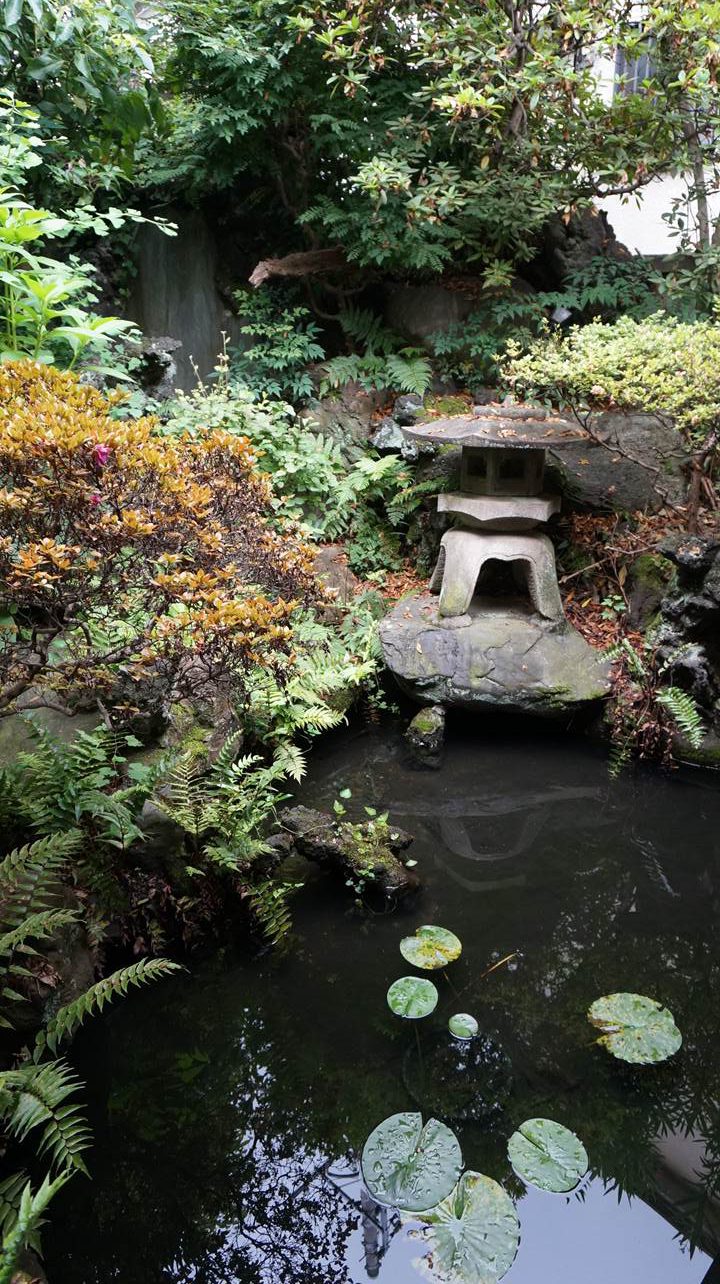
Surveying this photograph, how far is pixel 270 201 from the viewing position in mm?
8156

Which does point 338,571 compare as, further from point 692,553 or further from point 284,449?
point 692,553

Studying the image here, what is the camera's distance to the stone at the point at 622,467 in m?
6.38

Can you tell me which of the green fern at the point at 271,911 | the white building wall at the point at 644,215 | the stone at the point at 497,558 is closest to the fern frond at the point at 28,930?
the green fern at the point at 271,911

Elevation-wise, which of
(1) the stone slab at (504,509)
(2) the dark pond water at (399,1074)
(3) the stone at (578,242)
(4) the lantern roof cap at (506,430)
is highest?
(3) the stone at (578,242)

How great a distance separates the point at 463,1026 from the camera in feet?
10.5

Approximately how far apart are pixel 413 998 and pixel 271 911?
31.7 inches

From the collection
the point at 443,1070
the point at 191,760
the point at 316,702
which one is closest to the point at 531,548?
the point at 316,702

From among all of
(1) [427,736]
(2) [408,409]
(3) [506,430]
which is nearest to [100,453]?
(1) [427,736]

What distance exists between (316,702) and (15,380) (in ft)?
9.12

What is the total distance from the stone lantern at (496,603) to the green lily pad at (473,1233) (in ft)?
10.7

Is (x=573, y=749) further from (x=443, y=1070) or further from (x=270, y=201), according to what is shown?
(x=270, y=201)

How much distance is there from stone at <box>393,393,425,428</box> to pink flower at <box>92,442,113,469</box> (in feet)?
16.3

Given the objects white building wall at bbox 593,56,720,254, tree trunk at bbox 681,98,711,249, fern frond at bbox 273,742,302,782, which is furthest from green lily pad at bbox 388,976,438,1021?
white building wall at bbox 593,56,720,254

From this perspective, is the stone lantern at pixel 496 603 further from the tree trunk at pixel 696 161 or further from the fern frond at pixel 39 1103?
the fern frond at pixel 39 1103
